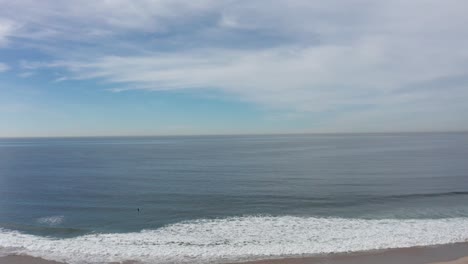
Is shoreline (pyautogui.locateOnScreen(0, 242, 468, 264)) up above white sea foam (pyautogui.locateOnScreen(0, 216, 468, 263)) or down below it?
below

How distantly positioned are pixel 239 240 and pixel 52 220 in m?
16.8

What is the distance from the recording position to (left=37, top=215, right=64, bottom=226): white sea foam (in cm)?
2712

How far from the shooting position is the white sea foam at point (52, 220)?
→ 1068 inches

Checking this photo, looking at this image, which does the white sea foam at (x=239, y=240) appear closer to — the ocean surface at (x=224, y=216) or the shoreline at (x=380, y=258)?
the ocean surface at (x=224, y=216)

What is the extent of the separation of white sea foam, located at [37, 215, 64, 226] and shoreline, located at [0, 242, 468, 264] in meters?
7.44

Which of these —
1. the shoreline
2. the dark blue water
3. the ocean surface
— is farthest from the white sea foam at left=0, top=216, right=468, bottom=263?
the dark blue water

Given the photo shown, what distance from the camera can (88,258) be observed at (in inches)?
768

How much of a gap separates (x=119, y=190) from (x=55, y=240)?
18125 millimetres

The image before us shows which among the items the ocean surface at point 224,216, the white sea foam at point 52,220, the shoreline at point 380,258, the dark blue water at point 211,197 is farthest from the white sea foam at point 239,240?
the white sea foam at point 52,220

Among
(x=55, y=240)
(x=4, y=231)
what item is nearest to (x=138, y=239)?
(x=55, y=240)

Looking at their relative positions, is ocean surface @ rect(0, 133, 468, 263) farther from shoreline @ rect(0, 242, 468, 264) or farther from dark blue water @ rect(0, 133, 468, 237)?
shoreline @ rect(0, 242, 468, 264)

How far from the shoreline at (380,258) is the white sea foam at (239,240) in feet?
2.40

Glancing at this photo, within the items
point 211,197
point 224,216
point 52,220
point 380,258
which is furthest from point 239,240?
point 52,220

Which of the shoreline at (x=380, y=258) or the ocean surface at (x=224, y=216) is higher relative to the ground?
the ocean surface at (x=224, y=216)
